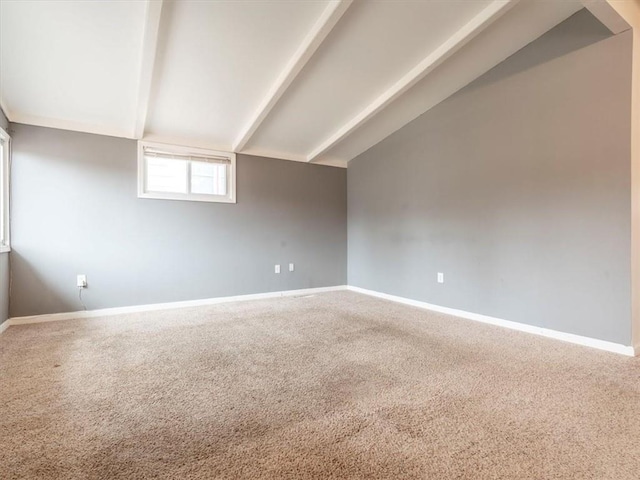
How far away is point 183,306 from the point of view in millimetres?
3982

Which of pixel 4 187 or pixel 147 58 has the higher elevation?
pixel 147 58

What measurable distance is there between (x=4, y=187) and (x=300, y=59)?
3222 mm

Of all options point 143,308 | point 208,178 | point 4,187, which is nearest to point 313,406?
point 143,308

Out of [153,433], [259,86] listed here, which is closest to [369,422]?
[153,433]

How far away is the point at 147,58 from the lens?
254 cm

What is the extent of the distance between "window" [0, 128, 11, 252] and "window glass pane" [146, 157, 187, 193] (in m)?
1.25

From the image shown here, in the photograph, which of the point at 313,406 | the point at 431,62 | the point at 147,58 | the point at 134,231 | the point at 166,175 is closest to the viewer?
the point at 313,406

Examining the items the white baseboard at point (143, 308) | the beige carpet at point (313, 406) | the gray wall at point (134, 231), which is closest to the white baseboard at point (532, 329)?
the beige carpet at point (313, 406)

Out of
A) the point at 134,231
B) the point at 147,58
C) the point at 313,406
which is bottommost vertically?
the point at 313,406

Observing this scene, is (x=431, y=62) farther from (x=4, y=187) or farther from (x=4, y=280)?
(x=4, y=280)

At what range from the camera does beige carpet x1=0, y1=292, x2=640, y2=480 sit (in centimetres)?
122

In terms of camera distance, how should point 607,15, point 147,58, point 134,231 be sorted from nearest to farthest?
point 607,15
point 147,58
point 134,231

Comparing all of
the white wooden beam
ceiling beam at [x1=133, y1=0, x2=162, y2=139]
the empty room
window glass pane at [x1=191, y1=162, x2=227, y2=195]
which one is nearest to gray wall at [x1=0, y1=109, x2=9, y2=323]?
the empty room

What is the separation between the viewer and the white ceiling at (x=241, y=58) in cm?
231
